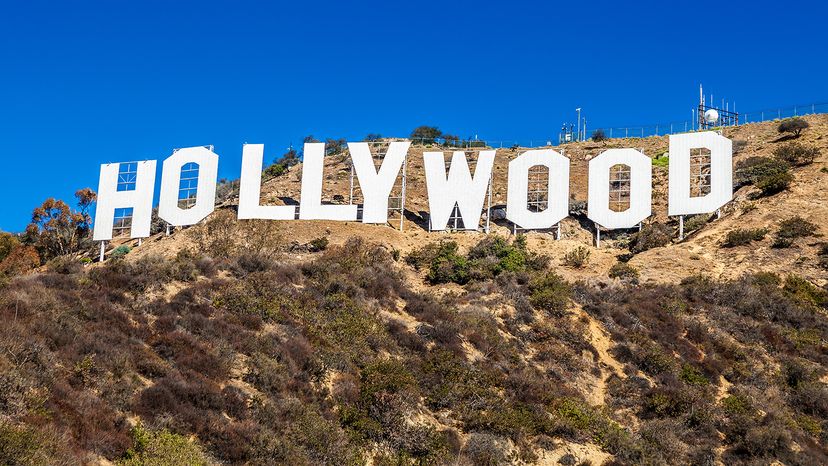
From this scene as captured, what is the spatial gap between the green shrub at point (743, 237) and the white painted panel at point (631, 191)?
421 cm

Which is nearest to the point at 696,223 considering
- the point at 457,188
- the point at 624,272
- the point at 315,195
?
the point at 624,272

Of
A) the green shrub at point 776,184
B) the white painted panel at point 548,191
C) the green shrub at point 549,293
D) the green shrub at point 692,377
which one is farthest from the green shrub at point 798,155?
the green shrub at point 692,377

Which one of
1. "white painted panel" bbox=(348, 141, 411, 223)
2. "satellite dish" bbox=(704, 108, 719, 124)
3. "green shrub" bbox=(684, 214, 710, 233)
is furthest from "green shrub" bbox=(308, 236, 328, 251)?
"satellite dish" bbox=(704, 108, 719, 124)

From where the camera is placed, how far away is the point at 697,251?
139ft

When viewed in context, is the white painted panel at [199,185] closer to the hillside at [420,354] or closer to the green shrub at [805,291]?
the hillside at [420,354]

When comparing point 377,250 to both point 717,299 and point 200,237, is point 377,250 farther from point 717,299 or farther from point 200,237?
point 717,299

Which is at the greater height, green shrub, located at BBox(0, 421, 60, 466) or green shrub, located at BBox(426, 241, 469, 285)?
green shrub, located at BBox(426, 241, 469, 285)

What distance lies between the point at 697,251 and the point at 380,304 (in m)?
19.1

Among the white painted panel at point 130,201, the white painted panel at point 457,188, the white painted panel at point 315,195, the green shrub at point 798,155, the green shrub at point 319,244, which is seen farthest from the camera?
the green shrub at point 798,155

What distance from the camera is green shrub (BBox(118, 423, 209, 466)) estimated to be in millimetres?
17688

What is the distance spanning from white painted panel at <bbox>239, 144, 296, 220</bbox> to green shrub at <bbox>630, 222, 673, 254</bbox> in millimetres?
18661

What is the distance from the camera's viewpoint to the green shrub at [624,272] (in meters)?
39.7

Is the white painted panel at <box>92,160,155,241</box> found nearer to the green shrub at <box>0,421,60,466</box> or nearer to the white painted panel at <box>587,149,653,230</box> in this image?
the white painted panel at <box>587,149,653,230</box>

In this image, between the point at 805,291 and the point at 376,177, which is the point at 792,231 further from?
the point at 376,177
